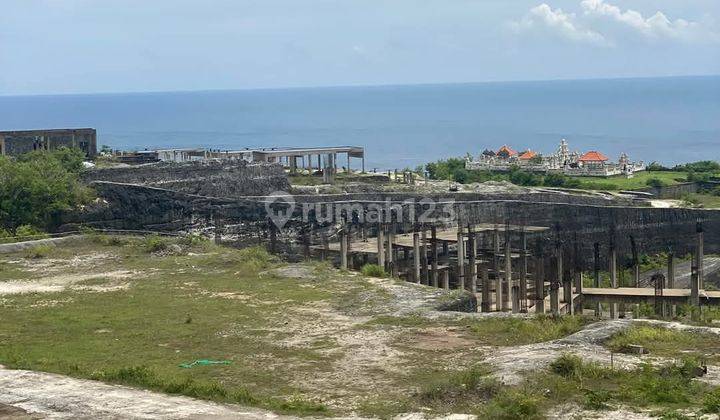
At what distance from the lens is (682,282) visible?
117 ft

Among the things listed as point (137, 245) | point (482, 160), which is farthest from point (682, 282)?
point (482, 160)

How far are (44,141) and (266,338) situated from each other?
1434 inches

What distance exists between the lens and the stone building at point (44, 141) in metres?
53.3

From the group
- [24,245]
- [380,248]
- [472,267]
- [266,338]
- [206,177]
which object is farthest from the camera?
[206,177]

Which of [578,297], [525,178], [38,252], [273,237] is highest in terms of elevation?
[525,178]

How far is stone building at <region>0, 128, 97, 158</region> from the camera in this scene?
5334 cm

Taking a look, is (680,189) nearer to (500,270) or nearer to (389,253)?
(500,270)

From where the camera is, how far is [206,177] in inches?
1855

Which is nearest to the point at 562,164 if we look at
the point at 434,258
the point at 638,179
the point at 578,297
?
the point at 638,179

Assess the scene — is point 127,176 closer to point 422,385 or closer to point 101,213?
point 101,213

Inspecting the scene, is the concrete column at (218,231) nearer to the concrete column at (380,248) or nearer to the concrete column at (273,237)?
the concrete column at (273,237)

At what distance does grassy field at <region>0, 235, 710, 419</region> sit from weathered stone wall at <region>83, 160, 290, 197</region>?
1416 centimetres

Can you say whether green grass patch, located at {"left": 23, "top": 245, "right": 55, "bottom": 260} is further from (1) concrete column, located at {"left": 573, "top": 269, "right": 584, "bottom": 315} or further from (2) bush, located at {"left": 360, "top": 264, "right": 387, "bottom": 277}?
(1) concrete column, located at {"left": 573, "top": 269, "right": 584, "bottom": 315}

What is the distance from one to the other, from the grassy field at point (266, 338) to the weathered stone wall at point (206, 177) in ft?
46.5
